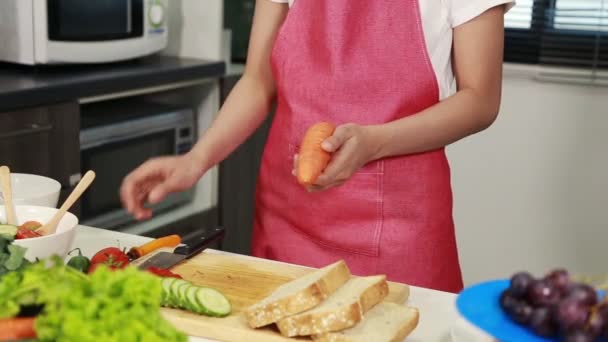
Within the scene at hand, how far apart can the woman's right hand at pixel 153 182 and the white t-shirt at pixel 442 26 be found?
0.44 metres

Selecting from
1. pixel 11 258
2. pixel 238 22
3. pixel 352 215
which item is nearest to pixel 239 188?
pixel 238 22

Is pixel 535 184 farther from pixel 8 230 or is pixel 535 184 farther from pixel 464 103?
pixel 8 230

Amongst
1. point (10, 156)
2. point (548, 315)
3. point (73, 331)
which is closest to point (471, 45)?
point (548, 315)

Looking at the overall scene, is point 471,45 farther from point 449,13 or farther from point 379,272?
point 379,272

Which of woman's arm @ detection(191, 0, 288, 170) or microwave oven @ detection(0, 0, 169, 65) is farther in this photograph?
microwave oven @ detection(0, 0, 169, 65)

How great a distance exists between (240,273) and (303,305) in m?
0.24

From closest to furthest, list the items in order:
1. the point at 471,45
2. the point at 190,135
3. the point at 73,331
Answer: the point at 73,331, the point at 471,45, the point at 190,135

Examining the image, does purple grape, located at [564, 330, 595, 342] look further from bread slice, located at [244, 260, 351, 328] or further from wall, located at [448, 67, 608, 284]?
wall, located at [448, 67, 608, 284]

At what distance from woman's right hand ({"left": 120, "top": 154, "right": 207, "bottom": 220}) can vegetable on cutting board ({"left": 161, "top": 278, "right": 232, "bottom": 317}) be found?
271 mm

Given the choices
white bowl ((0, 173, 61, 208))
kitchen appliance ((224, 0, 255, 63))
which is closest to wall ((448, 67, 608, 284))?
kitchen appliance ((224, 0, 255, 63))

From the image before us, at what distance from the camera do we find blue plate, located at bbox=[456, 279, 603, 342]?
0.74 meters

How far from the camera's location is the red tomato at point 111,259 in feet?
3.84

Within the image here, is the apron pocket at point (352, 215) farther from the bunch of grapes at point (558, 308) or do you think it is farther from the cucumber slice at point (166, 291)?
the bunch of grapes at point (558, 308)

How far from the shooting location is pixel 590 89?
2.91 metres
